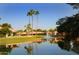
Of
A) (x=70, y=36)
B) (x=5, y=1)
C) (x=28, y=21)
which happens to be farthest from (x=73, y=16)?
(x=5, y=1)

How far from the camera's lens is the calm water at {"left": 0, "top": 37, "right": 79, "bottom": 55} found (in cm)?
319

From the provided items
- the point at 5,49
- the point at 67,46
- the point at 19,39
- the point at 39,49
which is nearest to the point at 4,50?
the point at 5,49

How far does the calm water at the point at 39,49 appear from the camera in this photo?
3.19 metres

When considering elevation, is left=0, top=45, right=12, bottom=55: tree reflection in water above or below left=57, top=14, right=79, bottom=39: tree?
below

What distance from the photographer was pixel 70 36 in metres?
3.21

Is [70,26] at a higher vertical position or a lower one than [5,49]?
higher

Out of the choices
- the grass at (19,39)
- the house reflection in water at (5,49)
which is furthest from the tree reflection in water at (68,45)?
the house reflection in water at (5,49)

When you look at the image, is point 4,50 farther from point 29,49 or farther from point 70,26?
point 70,26

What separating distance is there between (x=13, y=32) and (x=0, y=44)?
0.15 meters

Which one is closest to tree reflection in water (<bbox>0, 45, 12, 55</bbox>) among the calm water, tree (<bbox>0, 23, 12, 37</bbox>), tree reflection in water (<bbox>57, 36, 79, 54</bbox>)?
the calm water

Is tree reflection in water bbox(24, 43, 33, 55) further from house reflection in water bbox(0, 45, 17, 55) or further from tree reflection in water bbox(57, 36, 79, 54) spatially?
tree reflection in water bbox(57, 36, 79, 54)

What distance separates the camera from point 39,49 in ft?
10.5

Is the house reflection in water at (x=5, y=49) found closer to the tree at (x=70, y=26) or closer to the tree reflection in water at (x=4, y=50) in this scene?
the tree reflection in water at (x=4, y=50)
